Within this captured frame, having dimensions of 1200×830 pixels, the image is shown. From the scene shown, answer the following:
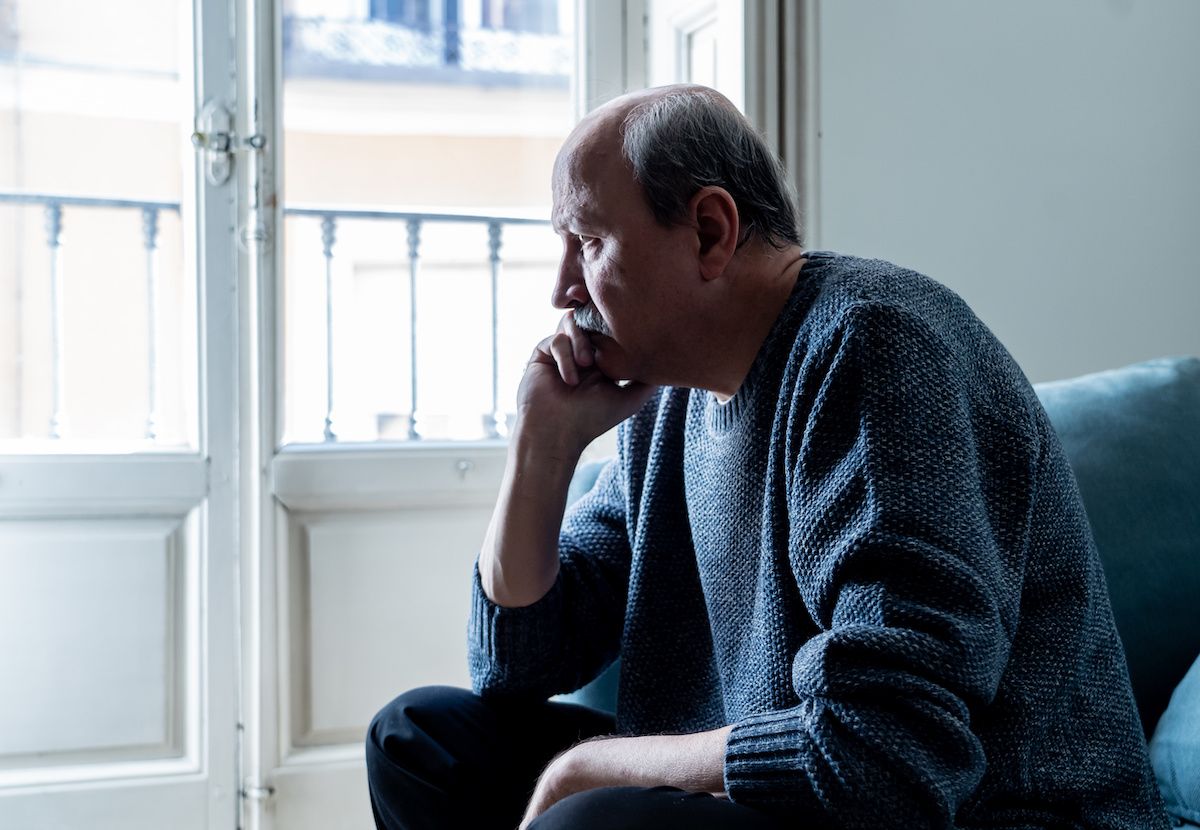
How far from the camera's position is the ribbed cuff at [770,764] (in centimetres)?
77

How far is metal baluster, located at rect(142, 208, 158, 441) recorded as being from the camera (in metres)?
1.87

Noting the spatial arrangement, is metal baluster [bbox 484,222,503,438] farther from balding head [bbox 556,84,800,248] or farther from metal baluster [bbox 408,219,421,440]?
balding head [bbox 556,84,800,248]

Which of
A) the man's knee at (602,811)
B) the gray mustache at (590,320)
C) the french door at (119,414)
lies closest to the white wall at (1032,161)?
the gray mustache at (590,320)

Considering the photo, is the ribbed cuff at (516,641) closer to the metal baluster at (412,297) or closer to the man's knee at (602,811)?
the man's knee at (602,811)

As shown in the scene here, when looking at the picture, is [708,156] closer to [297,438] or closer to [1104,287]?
[297,438]

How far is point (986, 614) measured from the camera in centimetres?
76

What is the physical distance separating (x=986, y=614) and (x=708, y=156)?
17.6 inches

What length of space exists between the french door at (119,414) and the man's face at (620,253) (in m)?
1.01

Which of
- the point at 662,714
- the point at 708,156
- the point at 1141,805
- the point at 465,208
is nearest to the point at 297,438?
the point at 465,208

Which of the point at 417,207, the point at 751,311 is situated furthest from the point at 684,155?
the point at 417,207

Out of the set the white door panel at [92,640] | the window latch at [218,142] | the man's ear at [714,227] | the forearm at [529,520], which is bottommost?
the white door panel at [92,640]

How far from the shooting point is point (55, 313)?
72.4 inches

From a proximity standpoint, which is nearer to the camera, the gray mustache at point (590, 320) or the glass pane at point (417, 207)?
the gray mustache at point (590, 320)

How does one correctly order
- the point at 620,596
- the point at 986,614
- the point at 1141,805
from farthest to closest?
the point at 620,596
the point at 1141,805
the point at 986,614
